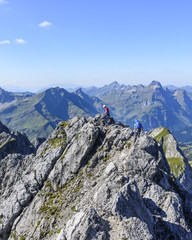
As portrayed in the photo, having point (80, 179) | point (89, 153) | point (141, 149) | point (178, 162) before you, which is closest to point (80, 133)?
point (89, 153)

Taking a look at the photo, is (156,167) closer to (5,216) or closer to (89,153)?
(89,153)

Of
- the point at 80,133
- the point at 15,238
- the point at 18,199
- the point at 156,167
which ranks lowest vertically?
the point at 15,238

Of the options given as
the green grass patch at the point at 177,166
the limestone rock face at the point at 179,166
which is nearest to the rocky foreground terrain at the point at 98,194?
the limestone rock face at the point at 179,166

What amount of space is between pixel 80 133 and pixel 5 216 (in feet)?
74.3

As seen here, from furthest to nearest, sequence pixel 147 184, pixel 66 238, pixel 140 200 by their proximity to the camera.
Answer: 1. pixel 147 184
2. pixel 140 200
3. pixel 66 238

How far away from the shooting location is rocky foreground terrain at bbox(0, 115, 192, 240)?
Result: 2358 cm

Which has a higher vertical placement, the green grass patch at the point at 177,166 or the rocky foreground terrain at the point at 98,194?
the rocky foreground terrain at the point at 98,194

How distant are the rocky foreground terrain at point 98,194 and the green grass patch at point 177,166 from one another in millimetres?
144856

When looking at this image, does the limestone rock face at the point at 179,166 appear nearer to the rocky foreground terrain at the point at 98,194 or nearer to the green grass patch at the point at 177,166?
the green grass patch at the point at 177,166

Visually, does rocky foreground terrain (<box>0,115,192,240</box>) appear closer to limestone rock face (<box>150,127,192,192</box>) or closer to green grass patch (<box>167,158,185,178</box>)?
limestone rock face (<box>150,127,192,192</box>)

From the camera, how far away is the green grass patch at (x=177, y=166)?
16962 cm

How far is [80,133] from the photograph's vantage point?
45.8 metres

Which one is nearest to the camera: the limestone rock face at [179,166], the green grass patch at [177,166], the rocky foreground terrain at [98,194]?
the rocky foreground terrain at [98,194]

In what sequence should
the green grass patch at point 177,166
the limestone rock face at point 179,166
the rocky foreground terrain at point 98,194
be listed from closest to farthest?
the rocky foreground terrain at point 98,194 → the limestone rock face at point 179,166 → the green grass patch at point 177,166
